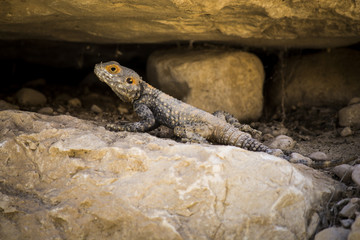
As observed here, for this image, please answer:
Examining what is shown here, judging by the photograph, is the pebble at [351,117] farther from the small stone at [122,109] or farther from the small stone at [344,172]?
the small stone at [122,109]

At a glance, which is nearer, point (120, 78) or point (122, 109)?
point (120, 78)

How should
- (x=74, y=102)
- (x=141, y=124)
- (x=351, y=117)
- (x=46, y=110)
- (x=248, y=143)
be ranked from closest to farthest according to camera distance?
1. (x=248, y=143)
2. (x=141, y=124)
3. (x=351, y=117)
4. (x=46, y=110)
5. (x=74, y=102)

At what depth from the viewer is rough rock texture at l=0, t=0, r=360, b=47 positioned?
14.2 feet

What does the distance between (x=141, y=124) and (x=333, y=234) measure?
2.98 metres

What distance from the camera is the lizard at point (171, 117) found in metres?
4.65

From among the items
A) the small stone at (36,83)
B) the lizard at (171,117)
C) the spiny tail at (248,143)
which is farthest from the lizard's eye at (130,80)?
the small stone at (36,83)

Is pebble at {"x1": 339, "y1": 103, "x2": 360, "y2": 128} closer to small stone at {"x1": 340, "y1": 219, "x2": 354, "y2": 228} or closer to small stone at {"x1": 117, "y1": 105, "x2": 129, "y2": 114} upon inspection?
small stone at {"x1": 340, "y1": 219, "x2": 354, "y2": 228}

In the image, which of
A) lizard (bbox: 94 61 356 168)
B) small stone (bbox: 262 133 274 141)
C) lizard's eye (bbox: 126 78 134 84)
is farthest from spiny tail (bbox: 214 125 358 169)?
lizard's eye (bbox: 126 78 134 84)

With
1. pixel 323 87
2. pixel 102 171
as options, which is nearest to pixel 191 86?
pixel 323 87

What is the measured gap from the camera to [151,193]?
3232mm

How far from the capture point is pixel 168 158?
3430 millimetres

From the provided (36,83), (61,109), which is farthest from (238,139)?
(36,83)

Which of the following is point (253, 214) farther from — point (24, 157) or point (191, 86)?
point (191, 86)

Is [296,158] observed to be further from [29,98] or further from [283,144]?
[29,98]
